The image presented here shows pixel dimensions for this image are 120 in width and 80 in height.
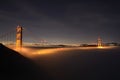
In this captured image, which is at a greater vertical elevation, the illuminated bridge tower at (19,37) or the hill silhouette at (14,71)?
the illuminated bridge tower at (19,37)

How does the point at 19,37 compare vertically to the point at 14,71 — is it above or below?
above

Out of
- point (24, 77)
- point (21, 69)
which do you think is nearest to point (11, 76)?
point (24, 77)

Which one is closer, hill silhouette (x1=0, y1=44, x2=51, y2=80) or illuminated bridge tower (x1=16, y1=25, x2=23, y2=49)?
hill silhouette (x1=0, y1=44, x2=51, y2=80)

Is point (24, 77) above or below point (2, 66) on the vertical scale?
below

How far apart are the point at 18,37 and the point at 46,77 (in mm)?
16400

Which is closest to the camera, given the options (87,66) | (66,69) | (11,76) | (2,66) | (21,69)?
(11,76)

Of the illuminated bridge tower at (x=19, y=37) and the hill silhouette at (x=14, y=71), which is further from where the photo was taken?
the illuminated bridge tower at (x=19, y=37)

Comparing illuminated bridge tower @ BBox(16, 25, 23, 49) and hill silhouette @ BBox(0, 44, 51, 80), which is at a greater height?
illuminated bridge tower @ BBox(16, 25, 23, 49)

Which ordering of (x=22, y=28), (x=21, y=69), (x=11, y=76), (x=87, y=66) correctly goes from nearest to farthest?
(x=11, y=76), (x=21, y=69), (x=87, y=66), (x=22, y=28)

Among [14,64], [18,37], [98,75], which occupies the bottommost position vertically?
[98,75]

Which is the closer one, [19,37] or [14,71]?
[14,71]

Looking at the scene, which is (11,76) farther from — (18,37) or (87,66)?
(18,37)

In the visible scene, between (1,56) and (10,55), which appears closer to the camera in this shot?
(1,56)

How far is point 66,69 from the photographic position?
23.0 m
